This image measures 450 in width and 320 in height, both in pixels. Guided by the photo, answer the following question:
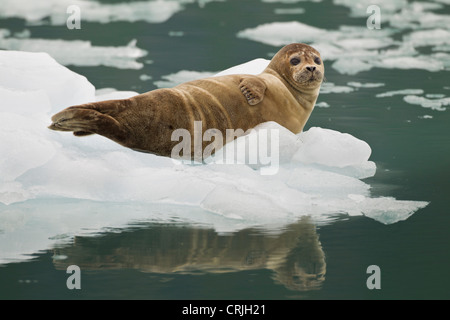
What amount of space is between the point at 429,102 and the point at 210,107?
8.68ft

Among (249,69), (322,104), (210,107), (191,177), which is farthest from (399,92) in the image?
(191,177)

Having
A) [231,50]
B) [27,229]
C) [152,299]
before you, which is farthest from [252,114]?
[231,50]

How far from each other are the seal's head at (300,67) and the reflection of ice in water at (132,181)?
1.35 feet

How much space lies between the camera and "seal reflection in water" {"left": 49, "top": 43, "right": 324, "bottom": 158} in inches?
206

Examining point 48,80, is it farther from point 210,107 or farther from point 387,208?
point 387,208

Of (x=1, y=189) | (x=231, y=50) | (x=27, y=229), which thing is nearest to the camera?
(x=27, y=229)

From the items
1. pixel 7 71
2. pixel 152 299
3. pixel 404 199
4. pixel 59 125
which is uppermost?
pixel 7 71

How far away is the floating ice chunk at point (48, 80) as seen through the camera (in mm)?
5852

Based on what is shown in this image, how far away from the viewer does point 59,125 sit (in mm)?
5191

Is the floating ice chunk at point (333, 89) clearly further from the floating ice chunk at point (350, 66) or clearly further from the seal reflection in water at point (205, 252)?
the seal reflection in water at point (205, 252)

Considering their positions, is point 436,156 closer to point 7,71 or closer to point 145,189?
point 145,189

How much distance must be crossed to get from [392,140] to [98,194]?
8.11 ft

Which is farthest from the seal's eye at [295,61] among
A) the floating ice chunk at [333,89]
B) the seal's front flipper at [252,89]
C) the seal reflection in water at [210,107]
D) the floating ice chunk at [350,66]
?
the floating ice chunk at [350,66]

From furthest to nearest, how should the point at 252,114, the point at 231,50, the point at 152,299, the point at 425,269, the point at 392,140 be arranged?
1. the point at 231,50
2. the point at 392,140
3. the point at 252,114
4. the point at 425,269
5. the point at 152,299
